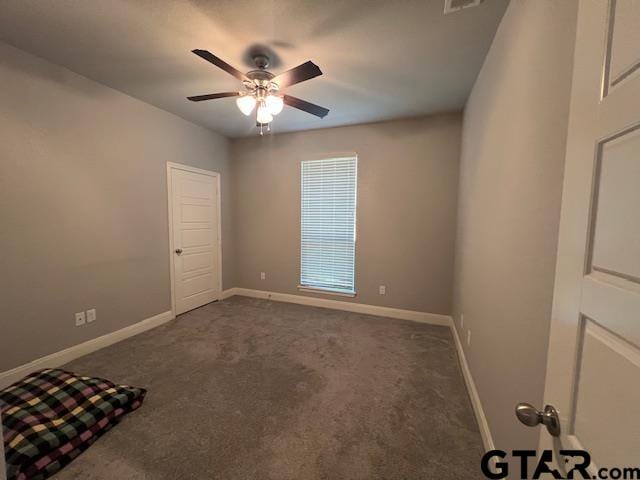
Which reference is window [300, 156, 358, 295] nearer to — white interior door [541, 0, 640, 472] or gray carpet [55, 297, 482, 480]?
gray carpet [55, 297, 482, 480]

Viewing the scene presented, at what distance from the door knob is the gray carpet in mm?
1100

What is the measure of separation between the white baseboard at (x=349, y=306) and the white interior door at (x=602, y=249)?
2.86 m

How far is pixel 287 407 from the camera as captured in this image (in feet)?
5.97

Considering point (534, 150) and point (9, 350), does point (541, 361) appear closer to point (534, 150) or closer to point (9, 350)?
point (534, 150)

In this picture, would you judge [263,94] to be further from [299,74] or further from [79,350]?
[79,350]

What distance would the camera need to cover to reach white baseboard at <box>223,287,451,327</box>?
3.29m

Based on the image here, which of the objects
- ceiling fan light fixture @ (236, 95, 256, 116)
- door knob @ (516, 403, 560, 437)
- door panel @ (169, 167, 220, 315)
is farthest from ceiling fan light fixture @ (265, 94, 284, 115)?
door knob @ (516, 403, 560, 437)

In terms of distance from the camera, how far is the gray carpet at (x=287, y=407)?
139cm

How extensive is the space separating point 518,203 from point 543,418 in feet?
3.08

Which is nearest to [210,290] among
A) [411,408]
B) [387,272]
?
[387,272]

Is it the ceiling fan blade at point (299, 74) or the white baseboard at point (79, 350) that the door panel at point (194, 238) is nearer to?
the white baseboard at point (79, 350)

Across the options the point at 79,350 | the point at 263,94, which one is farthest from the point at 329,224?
the point at 79,350

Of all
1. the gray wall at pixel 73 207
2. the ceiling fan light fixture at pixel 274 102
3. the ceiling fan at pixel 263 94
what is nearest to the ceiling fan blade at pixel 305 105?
the ceiling fan at pixel 263 94

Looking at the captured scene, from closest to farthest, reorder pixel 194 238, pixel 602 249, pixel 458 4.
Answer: pixel 602 249 < pixel 458 4 < pixel 194 238
